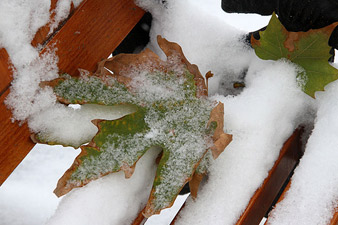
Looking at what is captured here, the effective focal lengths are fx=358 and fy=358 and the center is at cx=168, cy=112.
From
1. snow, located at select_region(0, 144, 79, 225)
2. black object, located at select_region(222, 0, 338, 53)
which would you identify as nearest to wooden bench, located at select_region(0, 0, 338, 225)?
black object, located at select_region(222, 0, 338, 53)

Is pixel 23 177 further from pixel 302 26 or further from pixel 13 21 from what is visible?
pixel 302 26

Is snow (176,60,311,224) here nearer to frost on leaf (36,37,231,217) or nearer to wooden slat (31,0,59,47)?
frost on leaf (36,37,231,217)

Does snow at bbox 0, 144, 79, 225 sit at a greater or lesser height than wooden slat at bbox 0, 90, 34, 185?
lesser

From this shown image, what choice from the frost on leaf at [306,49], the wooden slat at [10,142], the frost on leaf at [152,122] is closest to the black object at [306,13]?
the frost on leaf at [306,49]

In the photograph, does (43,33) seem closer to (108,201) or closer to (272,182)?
(108,201)

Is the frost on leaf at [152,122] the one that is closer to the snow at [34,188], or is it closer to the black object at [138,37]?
the black object at [138,37]

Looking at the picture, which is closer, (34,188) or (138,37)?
(138,37)

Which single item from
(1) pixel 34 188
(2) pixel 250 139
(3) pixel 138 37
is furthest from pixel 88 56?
(1) pixel 34 188
